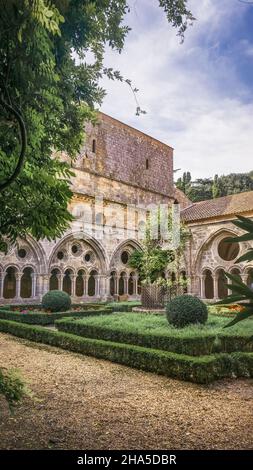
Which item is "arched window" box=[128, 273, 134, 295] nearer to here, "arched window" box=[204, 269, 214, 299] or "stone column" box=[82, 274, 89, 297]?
"stone column" box=[82, 274, 89, 297]

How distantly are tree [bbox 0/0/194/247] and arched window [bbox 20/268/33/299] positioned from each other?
41.5 ft

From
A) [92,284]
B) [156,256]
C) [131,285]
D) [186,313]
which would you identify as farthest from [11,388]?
[131,285]

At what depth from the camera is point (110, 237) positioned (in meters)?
18.6

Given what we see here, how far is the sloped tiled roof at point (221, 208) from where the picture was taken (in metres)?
17.8

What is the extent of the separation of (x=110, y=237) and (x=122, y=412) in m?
14.8

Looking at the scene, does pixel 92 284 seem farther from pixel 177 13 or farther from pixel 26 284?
pixel 177 13

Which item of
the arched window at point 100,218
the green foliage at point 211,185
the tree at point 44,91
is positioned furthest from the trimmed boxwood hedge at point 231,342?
the green foliage at point 211,185

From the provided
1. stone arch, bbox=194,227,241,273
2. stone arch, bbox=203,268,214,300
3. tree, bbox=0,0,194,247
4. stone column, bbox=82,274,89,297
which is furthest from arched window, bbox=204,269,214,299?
tree, bbox=0,0,194,247

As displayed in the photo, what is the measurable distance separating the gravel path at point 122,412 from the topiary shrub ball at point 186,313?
2.60 meters

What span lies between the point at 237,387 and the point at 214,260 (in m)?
13.7

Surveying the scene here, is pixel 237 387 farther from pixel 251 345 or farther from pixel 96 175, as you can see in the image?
pixel 96 175

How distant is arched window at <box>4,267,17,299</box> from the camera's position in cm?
1495

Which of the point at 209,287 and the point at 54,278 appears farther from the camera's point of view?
the point at 209,287

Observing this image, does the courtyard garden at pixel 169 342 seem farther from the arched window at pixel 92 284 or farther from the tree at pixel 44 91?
the arched window at pixel 92 284
